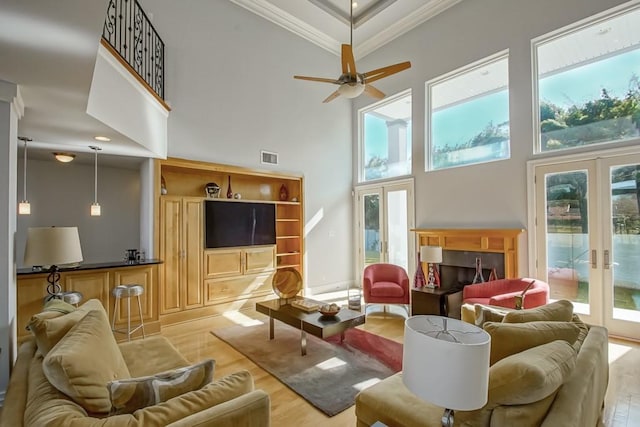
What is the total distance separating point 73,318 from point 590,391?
3.07m

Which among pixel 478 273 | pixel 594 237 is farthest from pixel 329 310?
pixel 594 237

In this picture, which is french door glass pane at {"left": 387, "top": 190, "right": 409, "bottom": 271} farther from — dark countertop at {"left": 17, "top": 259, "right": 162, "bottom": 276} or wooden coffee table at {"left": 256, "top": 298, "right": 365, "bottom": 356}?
dark countertop at {"left": 17, "top": 259, "right": 162, "bottom": 276}

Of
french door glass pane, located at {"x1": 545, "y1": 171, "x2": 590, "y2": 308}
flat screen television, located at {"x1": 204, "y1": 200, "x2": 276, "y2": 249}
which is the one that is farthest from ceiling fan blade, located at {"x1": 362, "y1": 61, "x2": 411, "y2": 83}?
flat screen television, located at {"x1": 204, "y1": 200, "x2": 276, "y2": 249}

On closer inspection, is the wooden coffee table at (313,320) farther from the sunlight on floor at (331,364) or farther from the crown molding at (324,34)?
the crown molding at (324,34)

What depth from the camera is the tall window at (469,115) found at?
5160mm

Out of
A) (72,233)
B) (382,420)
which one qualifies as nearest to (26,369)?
(72,233)

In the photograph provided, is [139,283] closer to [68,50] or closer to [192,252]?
[192,252]

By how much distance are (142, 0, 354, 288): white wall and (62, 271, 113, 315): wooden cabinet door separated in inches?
79.7

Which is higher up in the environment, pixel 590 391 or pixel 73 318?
pixel 73 318

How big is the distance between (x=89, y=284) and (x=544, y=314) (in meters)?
4.76

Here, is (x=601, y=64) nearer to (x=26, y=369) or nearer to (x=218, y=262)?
(x=218, y=262)

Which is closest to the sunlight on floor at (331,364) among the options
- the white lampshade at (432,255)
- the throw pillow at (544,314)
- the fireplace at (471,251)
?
the throw pillow at (544,314)

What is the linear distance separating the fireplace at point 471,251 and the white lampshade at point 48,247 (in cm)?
515

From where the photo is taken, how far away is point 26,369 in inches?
68.5
